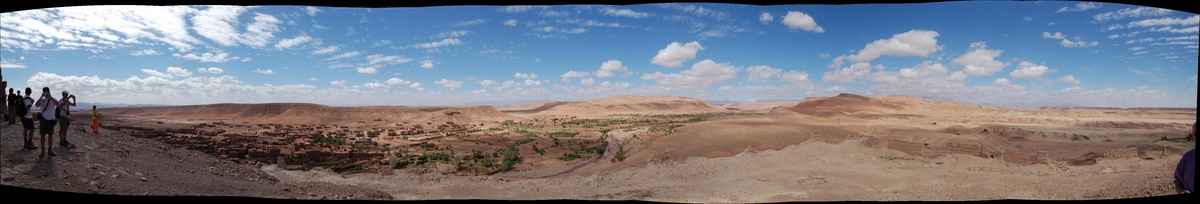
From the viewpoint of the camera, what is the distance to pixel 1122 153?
8.30 meters

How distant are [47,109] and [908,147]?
544 inches

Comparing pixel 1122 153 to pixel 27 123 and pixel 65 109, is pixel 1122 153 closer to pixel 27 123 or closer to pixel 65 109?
pixel 27 123

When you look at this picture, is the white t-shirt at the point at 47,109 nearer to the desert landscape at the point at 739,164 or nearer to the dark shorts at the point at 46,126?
the dark shorts at the point at 46,126

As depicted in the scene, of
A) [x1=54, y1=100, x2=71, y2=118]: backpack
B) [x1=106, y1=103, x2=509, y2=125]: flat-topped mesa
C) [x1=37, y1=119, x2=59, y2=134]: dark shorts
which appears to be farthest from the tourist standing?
[x1=106, y1=103, x2=509, y2=125]: flat-topped mesa

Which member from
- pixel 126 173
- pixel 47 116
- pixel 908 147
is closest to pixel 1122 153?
Result: pixel 908 147

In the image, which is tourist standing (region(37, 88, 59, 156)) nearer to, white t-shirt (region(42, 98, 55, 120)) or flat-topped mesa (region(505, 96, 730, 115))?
white t-shirt (region(42, 98, 55, 120))

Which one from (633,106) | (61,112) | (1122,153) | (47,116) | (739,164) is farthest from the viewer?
(633,106)

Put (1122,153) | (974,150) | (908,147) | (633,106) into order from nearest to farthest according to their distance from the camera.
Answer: (1122,153), (974,150), (908,147), (633,106)

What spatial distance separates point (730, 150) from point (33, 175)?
396 inches

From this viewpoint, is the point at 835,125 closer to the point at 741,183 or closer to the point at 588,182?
the point at 741,183

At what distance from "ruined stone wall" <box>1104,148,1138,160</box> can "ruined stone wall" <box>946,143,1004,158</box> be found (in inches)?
58.8

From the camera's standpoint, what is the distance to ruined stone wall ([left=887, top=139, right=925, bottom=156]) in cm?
979

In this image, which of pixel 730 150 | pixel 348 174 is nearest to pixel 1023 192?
pixel 730 150

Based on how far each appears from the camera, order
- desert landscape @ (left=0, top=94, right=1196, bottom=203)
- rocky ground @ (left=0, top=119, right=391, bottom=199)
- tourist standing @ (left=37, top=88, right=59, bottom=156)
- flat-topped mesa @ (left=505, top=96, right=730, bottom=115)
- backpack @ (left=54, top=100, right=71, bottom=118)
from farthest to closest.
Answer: flat-topped mesa @ (left=505, top=96, right=730, bottom=115) < desert landscape @ (left=0, top=94, right=1196, bottom=203) < backpack @ (left=54, top=100, right=71, bottom=118) < tourist standing @ (left=37, top=88, right=59, bottom=156) < rocky ground @ (left=0, top=119, right=391, bottom=199)
